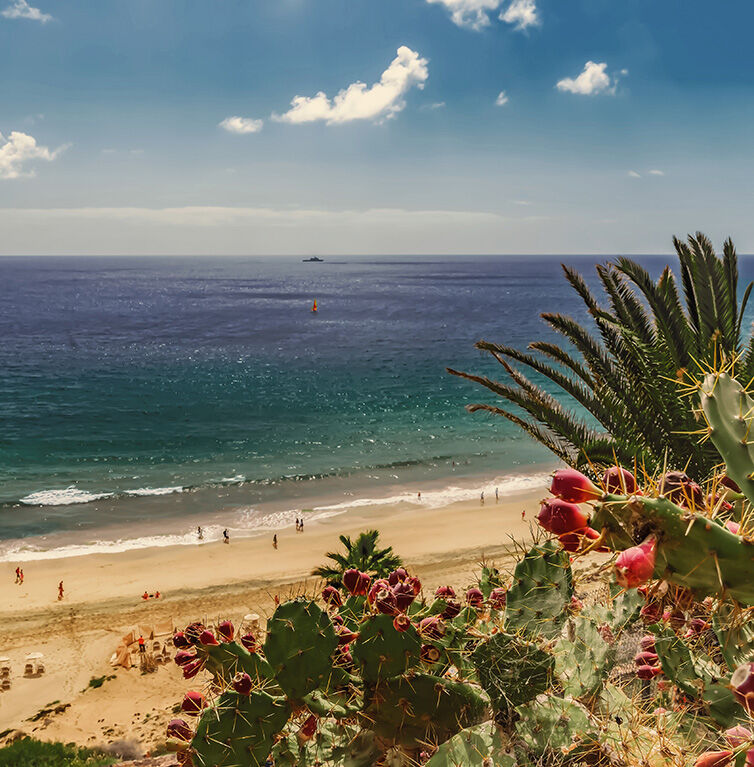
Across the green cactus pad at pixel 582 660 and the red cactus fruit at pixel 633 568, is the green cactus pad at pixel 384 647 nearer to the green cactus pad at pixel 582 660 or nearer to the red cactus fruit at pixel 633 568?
the green cactus pad at pixel 582 660

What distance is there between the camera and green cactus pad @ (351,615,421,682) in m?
3.07

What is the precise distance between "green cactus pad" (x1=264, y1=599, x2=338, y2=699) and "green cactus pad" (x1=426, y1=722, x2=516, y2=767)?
0.70 m

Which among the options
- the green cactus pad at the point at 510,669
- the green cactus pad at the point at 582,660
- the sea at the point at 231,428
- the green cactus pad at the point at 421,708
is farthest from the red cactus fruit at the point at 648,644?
the sea at the point at 231,428

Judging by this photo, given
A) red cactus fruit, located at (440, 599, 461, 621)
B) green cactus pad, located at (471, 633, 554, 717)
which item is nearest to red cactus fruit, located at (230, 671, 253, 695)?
green cactus pad, located at (471, 633, 554, 717)

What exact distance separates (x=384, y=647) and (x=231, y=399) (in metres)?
47.7

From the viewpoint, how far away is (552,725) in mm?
3020

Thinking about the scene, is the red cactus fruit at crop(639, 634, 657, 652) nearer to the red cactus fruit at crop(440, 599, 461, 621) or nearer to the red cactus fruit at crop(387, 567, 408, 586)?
the red cactus fruit at crop(440, 599, 461, 621)

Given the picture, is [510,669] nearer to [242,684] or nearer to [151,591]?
[242,684]

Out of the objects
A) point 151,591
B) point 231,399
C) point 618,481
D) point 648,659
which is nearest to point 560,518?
point 618,481

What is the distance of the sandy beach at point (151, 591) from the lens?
1328cm

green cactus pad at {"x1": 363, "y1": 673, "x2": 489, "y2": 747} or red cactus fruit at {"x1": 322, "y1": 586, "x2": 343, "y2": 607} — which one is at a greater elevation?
red cactus fruit at {"x1": 322, "y1": 586, "x2": 343, "y2": 607}

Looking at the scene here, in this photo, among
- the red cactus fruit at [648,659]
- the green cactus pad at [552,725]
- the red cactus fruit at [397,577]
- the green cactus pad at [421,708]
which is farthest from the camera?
the red cactus fruit at [648,659]

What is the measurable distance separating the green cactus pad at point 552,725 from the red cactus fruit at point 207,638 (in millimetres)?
1606

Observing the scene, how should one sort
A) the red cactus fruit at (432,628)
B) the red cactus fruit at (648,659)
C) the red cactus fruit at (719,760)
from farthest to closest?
the red cactus fruit at (648,659), the red cactus fruit at (432,628), the red cactus fruit at (719,760)
